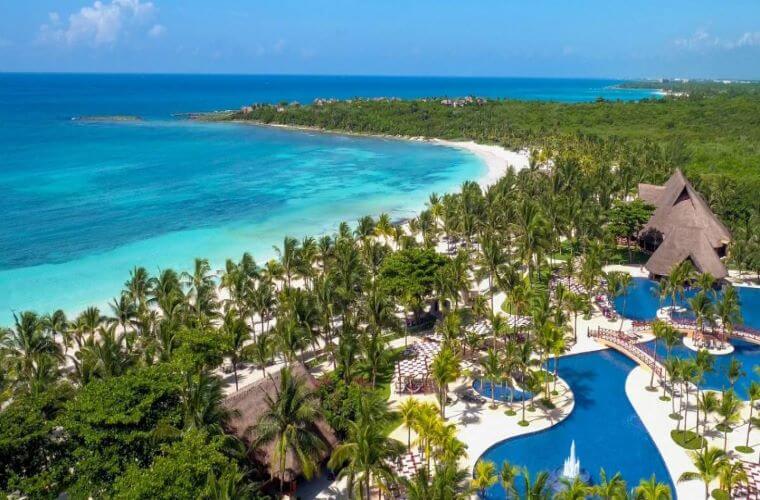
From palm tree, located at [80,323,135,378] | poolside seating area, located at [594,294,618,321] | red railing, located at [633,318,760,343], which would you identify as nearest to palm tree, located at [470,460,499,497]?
palm tree, located at [80,323,135,378]

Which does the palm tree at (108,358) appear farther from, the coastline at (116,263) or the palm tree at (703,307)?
the palm tree at (703,307)

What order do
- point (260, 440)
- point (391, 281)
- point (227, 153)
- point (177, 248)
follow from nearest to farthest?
point (260, 440), point (391, 281), point (177, 248), point (227, 153)

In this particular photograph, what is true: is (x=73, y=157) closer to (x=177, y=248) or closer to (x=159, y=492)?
(x=177, y=248)

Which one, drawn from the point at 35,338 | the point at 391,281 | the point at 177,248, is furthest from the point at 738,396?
the point at 177,248

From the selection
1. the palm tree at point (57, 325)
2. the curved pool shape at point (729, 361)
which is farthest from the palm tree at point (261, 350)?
the curved pool shape at point (729, 361)

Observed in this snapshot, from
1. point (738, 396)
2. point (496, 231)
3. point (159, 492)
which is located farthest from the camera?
point (496, 231)

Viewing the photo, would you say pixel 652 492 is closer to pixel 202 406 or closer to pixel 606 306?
pixel 202 406
